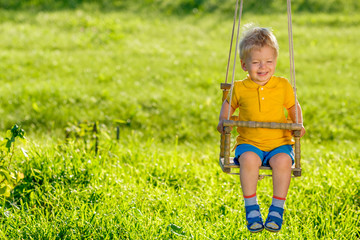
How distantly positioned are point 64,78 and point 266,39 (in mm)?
6060

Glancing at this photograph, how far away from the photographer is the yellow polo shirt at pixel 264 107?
3.17 meters

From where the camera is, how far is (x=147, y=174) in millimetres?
4500

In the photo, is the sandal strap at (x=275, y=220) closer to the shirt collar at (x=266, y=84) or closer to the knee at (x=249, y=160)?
the knee at (x=249, y=160)

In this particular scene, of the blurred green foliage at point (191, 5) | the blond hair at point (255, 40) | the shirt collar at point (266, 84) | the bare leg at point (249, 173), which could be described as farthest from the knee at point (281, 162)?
the blurred green foliage at point (191, 5)

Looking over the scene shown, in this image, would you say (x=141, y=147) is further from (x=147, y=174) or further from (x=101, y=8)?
(x=101, y=8)

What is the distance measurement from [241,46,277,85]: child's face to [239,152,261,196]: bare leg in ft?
1.82

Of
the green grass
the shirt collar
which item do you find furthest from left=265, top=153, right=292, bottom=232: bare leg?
the green grass

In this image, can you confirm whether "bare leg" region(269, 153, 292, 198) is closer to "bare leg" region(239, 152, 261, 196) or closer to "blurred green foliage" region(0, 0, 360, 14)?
"bare leg" region(239, 152, 261, 196)

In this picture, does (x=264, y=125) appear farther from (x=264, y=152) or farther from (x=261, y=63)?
(x=261, y=63)

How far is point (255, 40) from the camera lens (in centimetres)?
304

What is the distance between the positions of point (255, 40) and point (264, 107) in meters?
0.49

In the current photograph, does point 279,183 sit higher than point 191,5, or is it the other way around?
point 191,5

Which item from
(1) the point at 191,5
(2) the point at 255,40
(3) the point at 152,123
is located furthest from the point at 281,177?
(1) the point at 191,5

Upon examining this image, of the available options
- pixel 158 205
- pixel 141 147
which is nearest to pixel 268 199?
pixel 158 205
